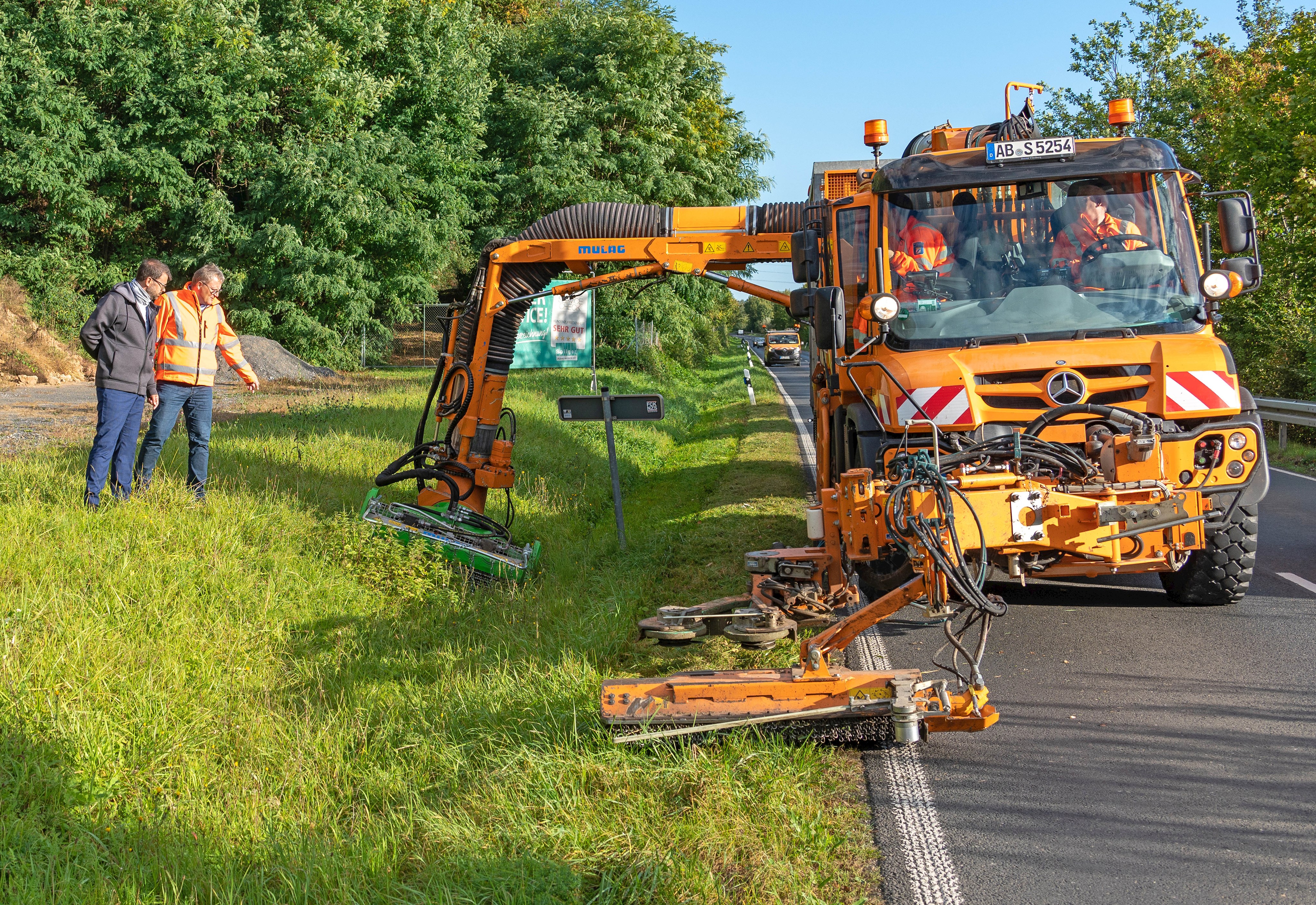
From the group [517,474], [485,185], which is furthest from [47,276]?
[517,474]

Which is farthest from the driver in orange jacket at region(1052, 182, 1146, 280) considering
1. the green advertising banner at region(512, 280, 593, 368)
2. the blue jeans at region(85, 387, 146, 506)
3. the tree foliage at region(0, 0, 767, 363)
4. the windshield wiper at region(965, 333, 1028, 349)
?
the tree foliage at region(0, 0, 767, 363)

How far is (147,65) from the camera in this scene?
91.5ft

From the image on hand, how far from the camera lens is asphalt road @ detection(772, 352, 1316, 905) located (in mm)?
3758

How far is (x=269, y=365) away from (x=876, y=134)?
2068 centimetres

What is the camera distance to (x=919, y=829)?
13.6 feet

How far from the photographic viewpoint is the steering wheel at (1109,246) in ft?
22.1

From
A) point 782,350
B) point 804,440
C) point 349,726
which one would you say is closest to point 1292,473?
point 804,440

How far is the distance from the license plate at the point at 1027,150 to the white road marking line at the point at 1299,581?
365 cm

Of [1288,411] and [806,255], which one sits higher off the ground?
[806,255]

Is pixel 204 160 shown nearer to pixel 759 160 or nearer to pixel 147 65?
pixel 147 65

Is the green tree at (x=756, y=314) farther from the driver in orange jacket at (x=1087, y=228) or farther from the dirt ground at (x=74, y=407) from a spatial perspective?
the driver in orange jacket at (x=1087, y=228)

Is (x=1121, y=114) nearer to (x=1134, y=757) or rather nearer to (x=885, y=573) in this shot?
(x=885, y=573)

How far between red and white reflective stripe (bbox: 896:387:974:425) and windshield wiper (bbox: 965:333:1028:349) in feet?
1.74

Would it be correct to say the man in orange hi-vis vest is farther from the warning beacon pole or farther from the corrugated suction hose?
the warning beacon pole
